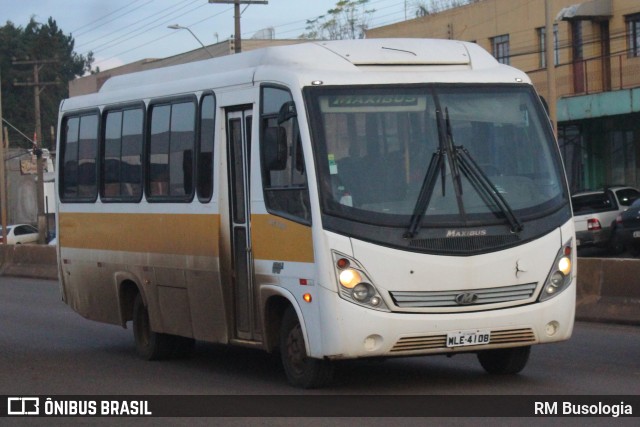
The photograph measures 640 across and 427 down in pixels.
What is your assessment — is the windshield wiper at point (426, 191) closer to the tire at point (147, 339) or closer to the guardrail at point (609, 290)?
the tire at point (147, 339)

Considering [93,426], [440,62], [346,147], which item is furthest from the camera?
[440,62]

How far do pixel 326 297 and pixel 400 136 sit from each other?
152 cm

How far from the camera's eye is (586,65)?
131 feet

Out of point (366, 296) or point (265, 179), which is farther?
point (265, 179)

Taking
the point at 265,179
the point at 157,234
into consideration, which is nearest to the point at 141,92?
the point at 157,234

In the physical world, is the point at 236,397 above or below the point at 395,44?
below

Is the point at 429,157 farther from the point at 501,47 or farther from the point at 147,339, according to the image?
the point at 501,47

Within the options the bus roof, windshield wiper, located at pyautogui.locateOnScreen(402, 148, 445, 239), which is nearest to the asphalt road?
windshield wiper, located at pyautogui.locateOnScreen(402, 148, 445, 239)

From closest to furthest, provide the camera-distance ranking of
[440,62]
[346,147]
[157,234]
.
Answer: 1. [346,147]
2. [440,62]
3. [157,234]

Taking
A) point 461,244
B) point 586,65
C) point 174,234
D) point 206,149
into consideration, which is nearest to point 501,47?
point 586,65

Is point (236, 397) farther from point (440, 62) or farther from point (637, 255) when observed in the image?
point (637, 255)

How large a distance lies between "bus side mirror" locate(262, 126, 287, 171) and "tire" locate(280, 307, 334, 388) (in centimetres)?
122

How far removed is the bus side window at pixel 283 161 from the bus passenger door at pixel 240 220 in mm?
474

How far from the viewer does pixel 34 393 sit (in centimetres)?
1098
